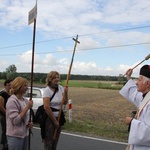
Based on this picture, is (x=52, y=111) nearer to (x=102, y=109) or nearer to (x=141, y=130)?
(x=141, y=130)

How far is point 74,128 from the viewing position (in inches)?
375

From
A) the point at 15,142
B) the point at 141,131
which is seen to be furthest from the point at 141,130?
the point at 15,142

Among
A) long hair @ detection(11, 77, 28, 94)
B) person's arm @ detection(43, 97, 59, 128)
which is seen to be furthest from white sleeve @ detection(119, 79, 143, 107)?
long hair @ detection(11, 77, 28, 94)

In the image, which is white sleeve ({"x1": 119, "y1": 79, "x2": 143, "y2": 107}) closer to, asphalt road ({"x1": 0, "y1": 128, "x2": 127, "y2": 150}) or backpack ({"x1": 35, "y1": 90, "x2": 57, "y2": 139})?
backpack ({"x1": 35, "y1": 90, "x2": 57, "y2": 139})

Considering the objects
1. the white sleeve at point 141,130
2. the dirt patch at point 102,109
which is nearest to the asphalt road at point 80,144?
the white sleeve at point 141,130

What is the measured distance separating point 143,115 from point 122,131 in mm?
6657

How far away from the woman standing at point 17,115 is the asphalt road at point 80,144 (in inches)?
119

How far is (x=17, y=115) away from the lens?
383 centimetres

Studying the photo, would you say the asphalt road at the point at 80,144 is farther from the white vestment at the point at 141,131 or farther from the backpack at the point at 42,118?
the white vestment at the point at 141,131

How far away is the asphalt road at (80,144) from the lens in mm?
7023

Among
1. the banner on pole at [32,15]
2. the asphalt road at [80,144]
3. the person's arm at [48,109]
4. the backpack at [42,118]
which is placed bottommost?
the asphalt road at [80,144]

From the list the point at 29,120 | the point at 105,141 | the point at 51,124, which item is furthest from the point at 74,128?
the point at 29,120

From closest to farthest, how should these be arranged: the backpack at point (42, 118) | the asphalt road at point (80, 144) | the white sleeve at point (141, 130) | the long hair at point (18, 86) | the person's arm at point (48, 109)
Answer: the white sleeve at point (141, 130) < the long hair at point (18, 86) < the person's arm at point (48, 109) < the backpack at point (42, 118) < the asphalt road at point (80, 144)

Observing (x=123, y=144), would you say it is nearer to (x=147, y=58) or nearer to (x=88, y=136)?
(x=88, y=136)
